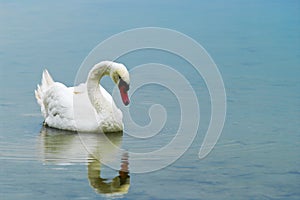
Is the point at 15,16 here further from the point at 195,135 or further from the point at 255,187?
the point at 255,187

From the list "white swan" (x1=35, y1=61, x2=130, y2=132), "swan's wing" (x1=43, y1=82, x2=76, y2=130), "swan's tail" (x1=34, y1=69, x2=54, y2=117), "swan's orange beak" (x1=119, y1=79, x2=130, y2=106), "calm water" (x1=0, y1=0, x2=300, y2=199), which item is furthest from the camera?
"swan's tail" (x1=34, y1=69, x2=54, y2=117)

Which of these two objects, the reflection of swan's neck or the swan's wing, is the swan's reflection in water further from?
the reflection of swan's neck

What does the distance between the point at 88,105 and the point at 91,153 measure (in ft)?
5.34

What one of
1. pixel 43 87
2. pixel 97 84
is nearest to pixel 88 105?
pixel 97 84

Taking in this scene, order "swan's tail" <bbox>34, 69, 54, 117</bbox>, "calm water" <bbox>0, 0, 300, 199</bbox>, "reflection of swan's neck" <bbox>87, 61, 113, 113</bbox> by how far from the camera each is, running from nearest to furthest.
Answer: "calm water" <bbox>0, 0, 300, 199</bbox> → "reflection of swan's neck" <bbox>87, 61, 113, 113</bbox> → "swan's tail" <bbox>34, 69, 54, 117</bbox>

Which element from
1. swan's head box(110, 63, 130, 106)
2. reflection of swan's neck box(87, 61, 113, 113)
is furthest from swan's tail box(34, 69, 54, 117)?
swan's head box(110, 63, 130, 106)

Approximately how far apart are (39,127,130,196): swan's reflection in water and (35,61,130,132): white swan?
0.13 metres

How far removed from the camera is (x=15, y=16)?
2019 centimetres

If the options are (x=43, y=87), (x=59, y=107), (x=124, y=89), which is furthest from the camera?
(x=43, y=87)

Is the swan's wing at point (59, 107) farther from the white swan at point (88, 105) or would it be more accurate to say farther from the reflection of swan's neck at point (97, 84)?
the reflection of swan's neck at point (97, 84)

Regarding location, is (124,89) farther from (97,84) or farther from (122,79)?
(97,84)

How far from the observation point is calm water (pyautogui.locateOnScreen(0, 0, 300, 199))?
8.64 m

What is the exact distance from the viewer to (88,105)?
11.6 m

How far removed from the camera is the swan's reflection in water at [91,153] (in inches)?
343
